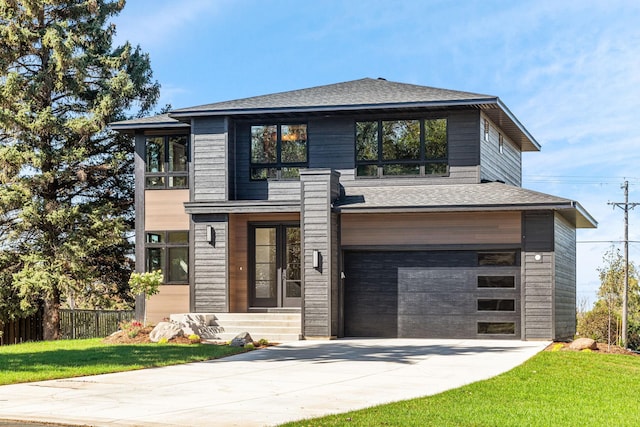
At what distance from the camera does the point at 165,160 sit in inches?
916

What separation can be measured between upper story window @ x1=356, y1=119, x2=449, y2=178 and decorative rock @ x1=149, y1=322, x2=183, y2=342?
6.45 metres

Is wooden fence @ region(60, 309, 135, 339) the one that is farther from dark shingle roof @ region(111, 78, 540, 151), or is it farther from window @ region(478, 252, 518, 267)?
window @ region(478, 252, 518, 267)

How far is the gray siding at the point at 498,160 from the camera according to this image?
21.8m

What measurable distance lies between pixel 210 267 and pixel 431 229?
5.82 metres

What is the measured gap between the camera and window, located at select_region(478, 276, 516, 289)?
65.9 feet

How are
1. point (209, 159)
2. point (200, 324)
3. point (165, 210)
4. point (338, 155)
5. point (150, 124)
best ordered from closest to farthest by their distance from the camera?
point (200, 324)
point (338, 155)
point (209, 159)
point (150, 124)
point (165, 210)

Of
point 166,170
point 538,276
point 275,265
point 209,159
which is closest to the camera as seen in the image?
point 538,276

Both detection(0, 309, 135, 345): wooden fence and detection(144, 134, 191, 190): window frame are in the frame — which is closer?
A: detection(144, 134, 191, 190): window frame

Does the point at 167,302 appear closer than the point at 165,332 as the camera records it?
No

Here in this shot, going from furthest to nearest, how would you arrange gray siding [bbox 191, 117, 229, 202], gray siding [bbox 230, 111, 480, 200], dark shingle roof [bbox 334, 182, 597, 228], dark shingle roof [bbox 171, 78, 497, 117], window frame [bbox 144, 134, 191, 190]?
1. window frame [bbox 144, 134, 191, 190]
2. gray siding [bbox 191, 117, 229, 202]
3. gray siding [bbox 230, 111, 480, 200]
4. dark shingle roof [bbox 171, 78, 497, 117]
5. dark shingle roof [bbox 334, 182, 597, 228]

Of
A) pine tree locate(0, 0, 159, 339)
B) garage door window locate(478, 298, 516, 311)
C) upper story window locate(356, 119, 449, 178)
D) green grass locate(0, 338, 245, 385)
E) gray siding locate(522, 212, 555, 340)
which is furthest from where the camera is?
pine tree locate(0, 0, 159, 339)

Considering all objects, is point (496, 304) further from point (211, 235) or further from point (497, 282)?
point (211, 235)

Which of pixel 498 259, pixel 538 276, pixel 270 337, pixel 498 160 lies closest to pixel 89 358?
pixel 270 337

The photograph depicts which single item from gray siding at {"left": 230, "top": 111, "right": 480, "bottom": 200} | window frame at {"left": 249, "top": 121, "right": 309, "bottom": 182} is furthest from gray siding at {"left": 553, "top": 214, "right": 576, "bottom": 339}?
window frame at {"left": 249, "top": 121, "right": 309, "bottom": 182}
